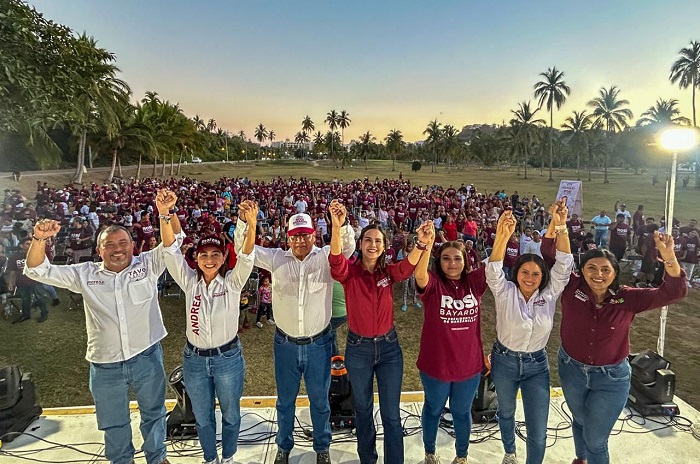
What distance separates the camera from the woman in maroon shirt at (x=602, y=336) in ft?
9.70

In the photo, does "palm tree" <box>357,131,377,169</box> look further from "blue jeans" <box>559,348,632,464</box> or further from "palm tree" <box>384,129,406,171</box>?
"blue jeans" <box>559,348,632,464</box>

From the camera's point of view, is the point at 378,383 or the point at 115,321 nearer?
the point at 115,321

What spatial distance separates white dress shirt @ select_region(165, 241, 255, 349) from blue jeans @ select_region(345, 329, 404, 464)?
98 cm

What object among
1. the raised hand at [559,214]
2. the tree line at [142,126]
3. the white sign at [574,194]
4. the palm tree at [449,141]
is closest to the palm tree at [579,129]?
the tree line at [142,126]

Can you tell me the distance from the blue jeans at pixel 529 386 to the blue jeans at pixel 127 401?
2.80 metres

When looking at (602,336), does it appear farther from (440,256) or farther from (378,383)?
(378,383)

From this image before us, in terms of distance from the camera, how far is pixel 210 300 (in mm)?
3203

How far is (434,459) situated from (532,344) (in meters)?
1.31

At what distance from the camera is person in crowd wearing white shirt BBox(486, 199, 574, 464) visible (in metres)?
3.16

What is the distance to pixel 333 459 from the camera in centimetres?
363

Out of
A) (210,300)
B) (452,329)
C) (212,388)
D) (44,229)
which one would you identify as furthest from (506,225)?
→ (44,229)

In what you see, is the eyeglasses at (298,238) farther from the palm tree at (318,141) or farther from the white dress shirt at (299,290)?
the palm tree at (318,141)

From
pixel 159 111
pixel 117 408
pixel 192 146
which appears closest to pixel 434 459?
pixel 117 408

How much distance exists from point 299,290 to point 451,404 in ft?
5.14
